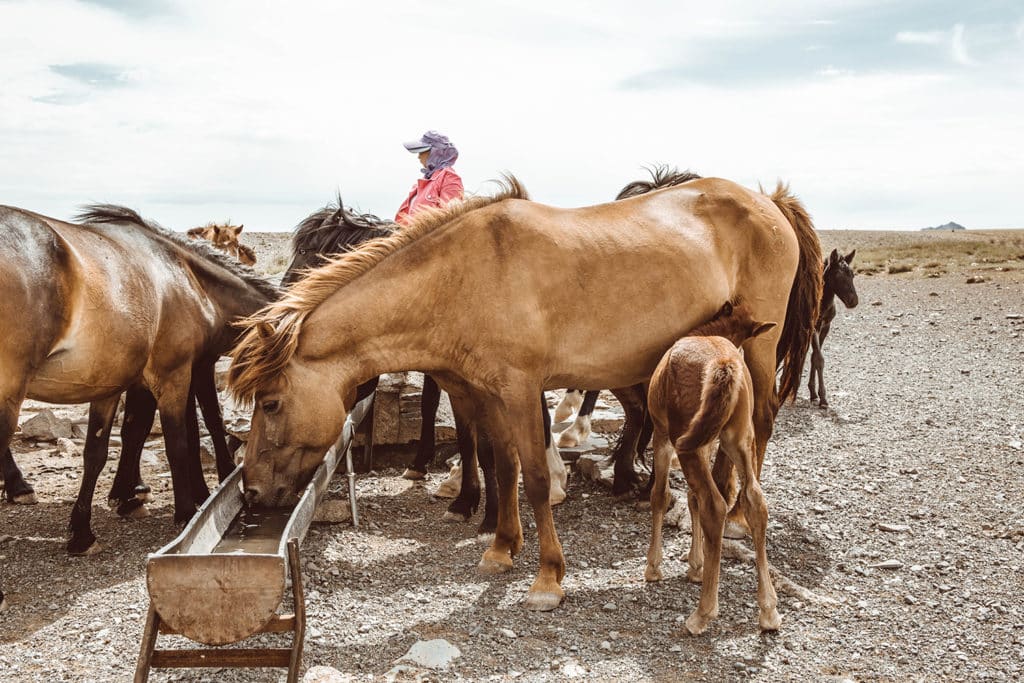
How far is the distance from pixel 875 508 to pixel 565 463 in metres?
2.58

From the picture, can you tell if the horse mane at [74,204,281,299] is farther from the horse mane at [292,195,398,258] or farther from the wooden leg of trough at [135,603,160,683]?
the wooden leg of trough at [135,603,160,683]

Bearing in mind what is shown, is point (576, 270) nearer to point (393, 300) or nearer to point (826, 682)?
point (393, 300)

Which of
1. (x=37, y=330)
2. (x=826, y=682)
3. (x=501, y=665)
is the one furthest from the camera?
(x=37, y=330)

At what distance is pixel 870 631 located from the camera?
449 centimetres

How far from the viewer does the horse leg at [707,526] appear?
4.36 metres

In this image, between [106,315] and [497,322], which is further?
[106,315]

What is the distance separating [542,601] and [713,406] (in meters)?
1.60

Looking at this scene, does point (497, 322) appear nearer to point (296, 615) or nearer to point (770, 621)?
point (296, 615)

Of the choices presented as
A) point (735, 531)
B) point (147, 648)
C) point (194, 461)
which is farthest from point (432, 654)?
point (194, 461)

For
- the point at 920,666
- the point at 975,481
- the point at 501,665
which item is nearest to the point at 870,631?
the point at 920,666

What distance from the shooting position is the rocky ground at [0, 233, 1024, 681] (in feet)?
13.9

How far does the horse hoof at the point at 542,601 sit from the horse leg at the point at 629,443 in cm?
197

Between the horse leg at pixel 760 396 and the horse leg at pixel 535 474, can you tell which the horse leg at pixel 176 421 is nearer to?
the horse leg at pixel 535 474

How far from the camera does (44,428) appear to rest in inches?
347
